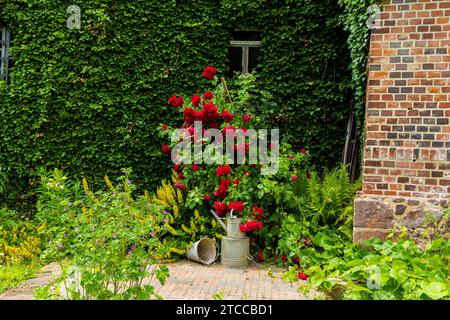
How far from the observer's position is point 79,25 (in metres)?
7.38

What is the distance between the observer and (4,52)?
7.77 m

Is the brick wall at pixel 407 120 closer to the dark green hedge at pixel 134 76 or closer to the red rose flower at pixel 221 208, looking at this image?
the red rose flower at pixel 221 208

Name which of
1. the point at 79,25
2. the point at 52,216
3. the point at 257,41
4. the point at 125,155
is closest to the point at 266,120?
the point at 257,41

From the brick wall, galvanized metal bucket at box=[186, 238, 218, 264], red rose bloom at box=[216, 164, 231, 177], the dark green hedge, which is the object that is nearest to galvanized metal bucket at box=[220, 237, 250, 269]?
galvanized metal bucket at box=[186, 238, 218, 264]

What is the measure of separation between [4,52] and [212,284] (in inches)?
217

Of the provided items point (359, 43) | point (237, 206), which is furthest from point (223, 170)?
point (359, 43)

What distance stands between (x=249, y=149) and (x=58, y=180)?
7.89ft

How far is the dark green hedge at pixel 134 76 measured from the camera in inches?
284

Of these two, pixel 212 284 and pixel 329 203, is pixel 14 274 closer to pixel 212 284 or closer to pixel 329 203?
pixel 212 284

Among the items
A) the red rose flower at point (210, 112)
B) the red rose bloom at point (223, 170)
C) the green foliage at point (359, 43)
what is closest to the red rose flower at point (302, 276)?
the red rose bloom at point (223, 170)

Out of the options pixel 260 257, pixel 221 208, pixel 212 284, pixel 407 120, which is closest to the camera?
pixel 212 284

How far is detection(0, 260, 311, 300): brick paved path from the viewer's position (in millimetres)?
4289

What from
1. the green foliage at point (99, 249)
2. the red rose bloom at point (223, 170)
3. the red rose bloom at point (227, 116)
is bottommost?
the green foliage at point (99, 249)

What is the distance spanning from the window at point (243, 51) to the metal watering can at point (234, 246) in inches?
116
